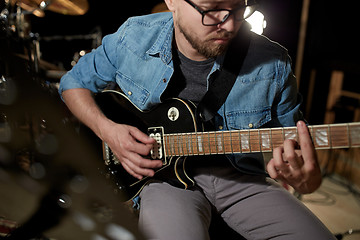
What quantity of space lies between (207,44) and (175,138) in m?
0.38

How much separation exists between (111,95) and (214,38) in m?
0.50

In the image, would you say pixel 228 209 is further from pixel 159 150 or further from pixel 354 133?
pixel 354 133

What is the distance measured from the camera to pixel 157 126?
115 cm

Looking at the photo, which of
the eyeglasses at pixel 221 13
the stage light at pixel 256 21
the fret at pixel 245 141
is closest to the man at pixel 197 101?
the eyeglasses at pixel 221 13

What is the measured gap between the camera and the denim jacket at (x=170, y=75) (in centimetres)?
118

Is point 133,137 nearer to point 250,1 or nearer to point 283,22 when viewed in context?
point 250,1

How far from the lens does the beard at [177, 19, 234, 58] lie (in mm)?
1073

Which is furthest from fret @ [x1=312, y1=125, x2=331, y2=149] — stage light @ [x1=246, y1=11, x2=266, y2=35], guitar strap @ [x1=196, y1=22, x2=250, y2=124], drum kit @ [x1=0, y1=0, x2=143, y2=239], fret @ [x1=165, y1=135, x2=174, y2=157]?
stage light @ [x1=246, y1=11, x2=266, y2=35]

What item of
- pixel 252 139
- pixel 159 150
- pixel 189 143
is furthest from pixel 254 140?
pixel 159 150

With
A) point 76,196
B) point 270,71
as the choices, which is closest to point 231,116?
point 270,71

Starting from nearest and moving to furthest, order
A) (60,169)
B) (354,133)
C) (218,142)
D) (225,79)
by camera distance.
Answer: (60,169), (354,133), (218,142), (225,79)

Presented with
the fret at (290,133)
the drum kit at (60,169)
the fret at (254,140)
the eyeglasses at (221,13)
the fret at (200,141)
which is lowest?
the fret at (200,141)

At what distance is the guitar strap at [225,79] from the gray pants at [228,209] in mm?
245

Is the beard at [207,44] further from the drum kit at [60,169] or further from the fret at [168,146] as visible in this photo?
the drum kit at [60,169]
